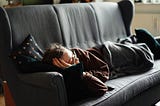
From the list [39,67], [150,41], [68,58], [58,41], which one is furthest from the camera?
[150,41]

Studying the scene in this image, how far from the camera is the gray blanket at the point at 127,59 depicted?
2.42 metres

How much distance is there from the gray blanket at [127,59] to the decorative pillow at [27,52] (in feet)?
2.06

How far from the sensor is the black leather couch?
1804 mm

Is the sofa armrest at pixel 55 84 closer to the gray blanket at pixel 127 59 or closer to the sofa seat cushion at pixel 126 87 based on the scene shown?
the sofa seat cushion at pixel 126 87

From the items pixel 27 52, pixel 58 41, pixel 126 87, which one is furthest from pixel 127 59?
pixel 27 52

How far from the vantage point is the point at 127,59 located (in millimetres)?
2471

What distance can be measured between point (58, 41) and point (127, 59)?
62 centimetres

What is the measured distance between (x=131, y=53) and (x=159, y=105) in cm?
69

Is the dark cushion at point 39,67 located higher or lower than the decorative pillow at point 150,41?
higher

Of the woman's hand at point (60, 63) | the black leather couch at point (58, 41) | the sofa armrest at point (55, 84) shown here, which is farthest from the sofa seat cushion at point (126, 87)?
the woman's hand at point (60, 63)

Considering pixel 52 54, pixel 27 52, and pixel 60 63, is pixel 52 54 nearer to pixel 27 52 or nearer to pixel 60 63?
pixel 60 63

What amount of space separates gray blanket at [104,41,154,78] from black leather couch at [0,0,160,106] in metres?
0.09

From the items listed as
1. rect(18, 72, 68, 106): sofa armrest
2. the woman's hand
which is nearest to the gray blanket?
the woman's hand

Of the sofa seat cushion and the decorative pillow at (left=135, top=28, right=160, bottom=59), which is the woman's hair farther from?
the decorative pillow at (left=135, top=28, right=160, bottom=59)
